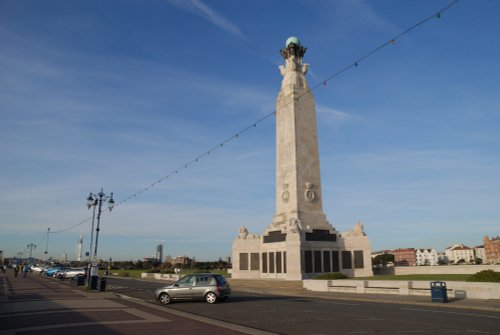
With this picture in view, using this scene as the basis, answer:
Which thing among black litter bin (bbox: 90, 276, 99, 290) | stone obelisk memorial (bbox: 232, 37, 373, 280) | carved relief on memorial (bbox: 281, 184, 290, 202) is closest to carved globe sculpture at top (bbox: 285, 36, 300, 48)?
stone obelisk memorial (bbox: 232, 37, 373, 280)

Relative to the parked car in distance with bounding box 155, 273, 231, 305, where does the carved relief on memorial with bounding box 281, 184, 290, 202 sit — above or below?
above

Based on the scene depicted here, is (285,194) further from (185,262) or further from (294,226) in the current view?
(185,262)

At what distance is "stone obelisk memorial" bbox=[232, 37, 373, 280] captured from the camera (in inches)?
1645

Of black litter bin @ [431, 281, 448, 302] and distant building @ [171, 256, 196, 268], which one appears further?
distant building @ [171, 256, 196, 268]

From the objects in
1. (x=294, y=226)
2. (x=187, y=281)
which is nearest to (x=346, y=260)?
(x=294, y=226)

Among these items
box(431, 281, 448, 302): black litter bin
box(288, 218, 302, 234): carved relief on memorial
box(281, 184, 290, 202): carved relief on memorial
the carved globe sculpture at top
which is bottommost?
box(431, 281, 448, 302): black litter bin

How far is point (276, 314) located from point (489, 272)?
1532 centimetres

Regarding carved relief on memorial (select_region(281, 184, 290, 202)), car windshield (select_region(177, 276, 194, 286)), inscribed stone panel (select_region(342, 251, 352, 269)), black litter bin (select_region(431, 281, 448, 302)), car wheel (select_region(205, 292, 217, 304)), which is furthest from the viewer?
carved relief on memorial (select_region(281, 184, 290, 202))

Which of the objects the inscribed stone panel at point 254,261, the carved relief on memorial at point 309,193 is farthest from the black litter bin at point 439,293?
the inscribed stone panel at point 254,261

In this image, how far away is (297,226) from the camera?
136ft

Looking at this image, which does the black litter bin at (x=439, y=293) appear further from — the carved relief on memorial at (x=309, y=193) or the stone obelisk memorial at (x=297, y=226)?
the carved relief on memorial at (x=309, y=193)

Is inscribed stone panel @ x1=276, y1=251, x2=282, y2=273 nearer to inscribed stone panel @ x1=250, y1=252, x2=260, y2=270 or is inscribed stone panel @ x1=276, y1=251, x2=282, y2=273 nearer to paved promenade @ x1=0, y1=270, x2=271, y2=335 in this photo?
inscribed stone panel @ x1=250, y1=252, x2=260, y2=270

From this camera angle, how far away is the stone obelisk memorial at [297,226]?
4178 centimetres

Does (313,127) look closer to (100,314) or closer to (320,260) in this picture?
(320,260)
